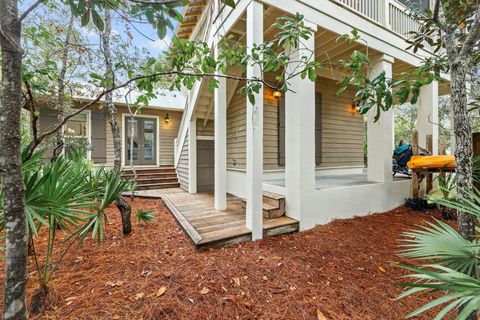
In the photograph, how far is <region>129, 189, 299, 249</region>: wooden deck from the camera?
9.84 feet

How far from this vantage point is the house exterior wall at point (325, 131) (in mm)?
5453

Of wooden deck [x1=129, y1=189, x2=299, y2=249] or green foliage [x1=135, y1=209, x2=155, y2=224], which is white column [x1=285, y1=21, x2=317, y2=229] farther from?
green foliage [x1=135, y1=209, x2=155, y2=224]

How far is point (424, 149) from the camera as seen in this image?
223 inches

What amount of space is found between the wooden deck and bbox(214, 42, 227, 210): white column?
35 centimetres

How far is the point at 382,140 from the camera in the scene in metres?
4.73

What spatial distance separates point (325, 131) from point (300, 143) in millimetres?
3410

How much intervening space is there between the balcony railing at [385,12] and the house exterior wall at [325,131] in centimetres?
164

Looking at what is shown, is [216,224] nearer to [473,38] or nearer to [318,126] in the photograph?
[473,38]

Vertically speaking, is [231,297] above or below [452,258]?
below

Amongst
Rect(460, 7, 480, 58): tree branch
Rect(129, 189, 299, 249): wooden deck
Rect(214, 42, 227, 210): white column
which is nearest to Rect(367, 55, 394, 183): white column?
Rect(129, 189, 299, 249): wooden deck

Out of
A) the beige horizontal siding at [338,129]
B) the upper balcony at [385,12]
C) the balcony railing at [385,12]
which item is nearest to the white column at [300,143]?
the upper balcony at [385,12]

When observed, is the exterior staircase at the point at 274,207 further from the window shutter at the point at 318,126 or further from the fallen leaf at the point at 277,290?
the window shutter at the point at 318,126

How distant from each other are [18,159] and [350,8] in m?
5.37

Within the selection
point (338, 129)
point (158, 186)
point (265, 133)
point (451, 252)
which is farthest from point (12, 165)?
point (338, 129)
